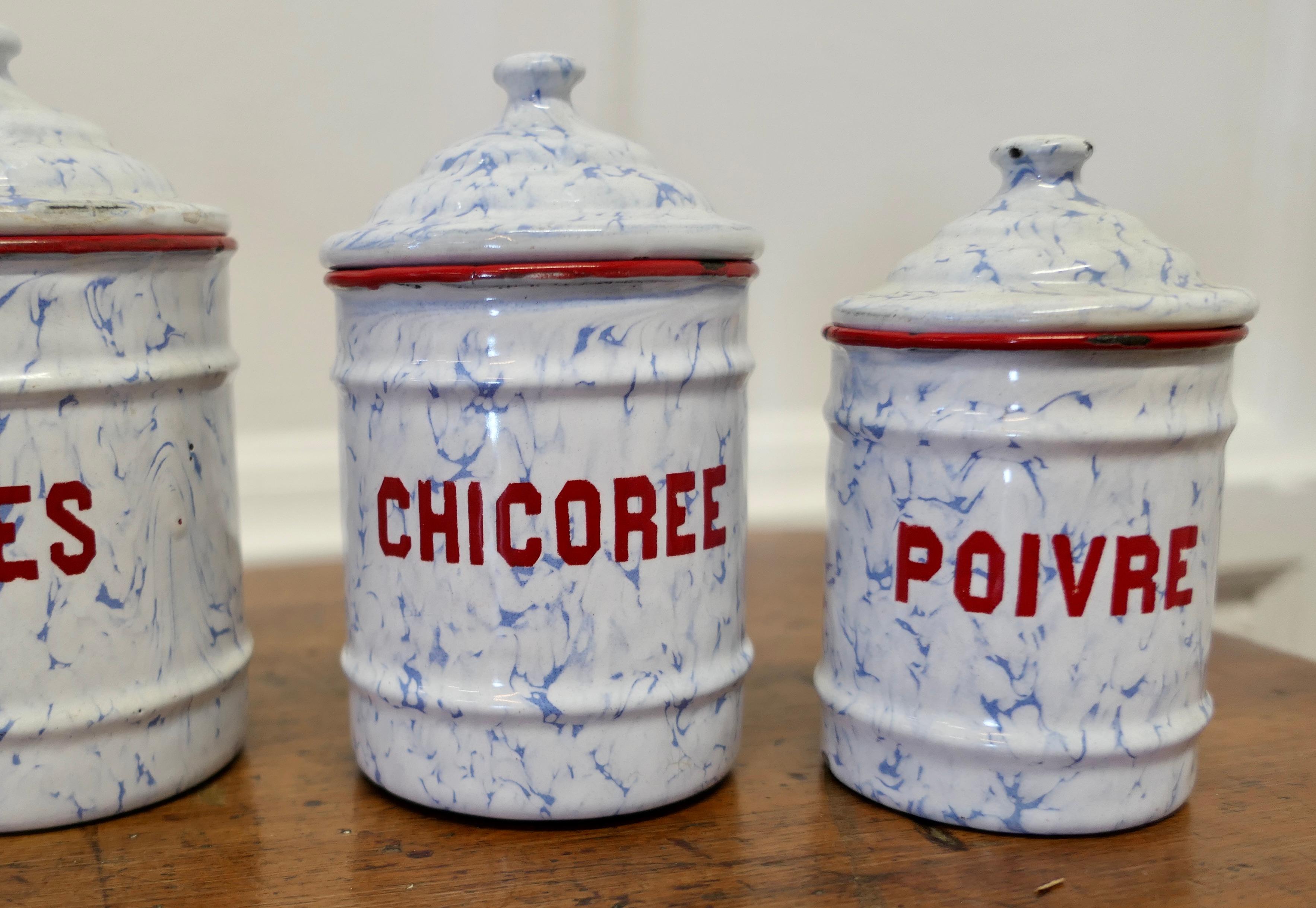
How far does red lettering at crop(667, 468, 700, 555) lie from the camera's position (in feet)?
A: 2.01

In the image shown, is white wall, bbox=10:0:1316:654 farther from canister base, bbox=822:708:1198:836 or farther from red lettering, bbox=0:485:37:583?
canister base, bbox=822:708:1198:836

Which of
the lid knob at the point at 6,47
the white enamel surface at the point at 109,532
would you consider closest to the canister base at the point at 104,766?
the white enamel surface at the point at 109,532

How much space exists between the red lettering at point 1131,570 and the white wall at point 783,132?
0.93m

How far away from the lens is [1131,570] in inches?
23.3

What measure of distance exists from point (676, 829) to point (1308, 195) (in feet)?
4.74

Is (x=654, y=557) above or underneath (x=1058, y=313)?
underneath

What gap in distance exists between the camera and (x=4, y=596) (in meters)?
0.59

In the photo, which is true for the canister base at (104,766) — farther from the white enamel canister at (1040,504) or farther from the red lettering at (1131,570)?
the red lettering at (1131,570)

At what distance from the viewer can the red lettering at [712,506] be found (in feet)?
2.07

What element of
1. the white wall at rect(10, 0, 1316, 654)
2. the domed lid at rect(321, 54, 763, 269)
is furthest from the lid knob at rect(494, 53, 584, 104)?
the white wall at rect(10, 0, 1316, 654)

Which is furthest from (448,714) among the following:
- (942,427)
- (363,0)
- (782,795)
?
(363,0)

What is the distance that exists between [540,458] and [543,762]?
0.17 meters

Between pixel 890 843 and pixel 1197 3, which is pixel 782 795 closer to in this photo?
pixel 890 843

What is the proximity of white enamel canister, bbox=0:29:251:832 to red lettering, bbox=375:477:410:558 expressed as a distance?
0.43 feet
